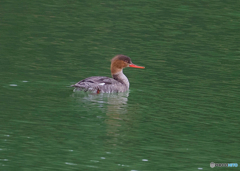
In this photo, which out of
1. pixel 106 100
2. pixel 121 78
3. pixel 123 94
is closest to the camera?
pixel 106 100

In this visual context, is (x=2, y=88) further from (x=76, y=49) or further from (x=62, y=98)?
(x=76, y=49)

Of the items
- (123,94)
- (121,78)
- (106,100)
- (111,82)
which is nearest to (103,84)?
(111,82)

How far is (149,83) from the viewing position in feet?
67.7

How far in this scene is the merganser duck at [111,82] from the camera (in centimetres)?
1885

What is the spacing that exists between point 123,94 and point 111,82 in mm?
509

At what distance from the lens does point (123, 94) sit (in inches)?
773

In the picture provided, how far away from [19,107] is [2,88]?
6.49 feet

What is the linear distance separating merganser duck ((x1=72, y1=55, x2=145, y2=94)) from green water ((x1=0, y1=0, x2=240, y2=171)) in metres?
0.27

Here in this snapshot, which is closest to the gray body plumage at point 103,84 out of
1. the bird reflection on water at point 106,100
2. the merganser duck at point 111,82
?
the merganser duck at point 111,82

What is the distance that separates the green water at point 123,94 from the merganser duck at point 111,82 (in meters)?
0.27

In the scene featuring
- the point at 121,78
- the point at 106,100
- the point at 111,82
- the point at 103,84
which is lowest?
the point at 106,100

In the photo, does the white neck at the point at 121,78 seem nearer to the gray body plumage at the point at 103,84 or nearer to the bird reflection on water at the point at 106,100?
the gray body plumage at the point at 103,84

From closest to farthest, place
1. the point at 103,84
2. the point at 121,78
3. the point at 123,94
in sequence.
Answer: the point at 103,84 → the point at 123,94 → the point at 121,78

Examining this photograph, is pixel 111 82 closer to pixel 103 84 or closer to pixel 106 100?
pixel 103 84
